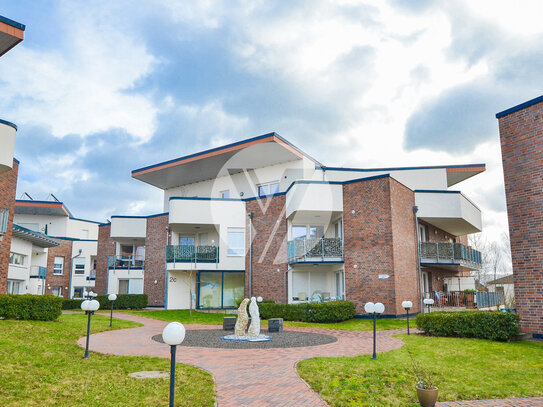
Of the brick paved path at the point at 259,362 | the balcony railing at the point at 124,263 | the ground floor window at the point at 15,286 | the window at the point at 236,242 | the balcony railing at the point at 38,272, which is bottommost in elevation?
the brick paved path at the point at 259,362

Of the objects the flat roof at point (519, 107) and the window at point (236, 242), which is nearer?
the flat roof at point (519, 107)

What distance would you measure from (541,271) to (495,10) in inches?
318

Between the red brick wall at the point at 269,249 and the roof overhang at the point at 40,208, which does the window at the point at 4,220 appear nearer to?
the red brick wall at the point at 269,249

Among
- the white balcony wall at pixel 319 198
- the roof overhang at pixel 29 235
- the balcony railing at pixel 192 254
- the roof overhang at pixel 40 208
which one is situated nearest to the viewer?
the white balcony wall at pixel 319 198

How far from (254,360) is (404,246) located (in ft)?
42.7

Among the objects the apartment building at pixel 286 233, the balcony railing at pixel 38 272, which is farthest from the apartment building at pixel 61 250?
the apartment building at pixel 286 233

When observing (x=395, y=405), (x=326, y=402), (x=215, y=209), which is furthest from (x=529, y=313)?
(x=215, y=209)

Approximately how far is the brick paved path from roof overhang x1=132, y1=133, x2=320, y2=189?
12392mm

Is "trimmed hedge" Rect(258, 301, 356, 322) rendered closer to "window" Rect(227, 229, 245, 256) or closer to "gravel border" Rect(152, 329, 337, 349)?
"gravel border" Rect(152, 329, 337, 349)

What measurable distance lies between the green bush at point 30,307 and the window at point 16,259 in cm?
1183

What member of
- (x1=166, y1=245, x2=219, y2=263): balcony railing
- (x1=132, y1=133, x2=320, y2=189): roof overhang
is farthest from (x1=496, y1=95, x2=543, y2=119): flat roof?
(x1=166, y1=245, x2=219, y2=263): balcony railing

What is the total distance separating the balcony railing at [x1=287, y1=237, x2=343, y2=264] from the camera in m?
21.0

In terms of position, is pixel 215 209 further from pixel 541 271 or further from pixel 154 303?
pixel 541 271

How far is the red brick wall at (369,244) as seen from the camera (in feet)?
63.3
